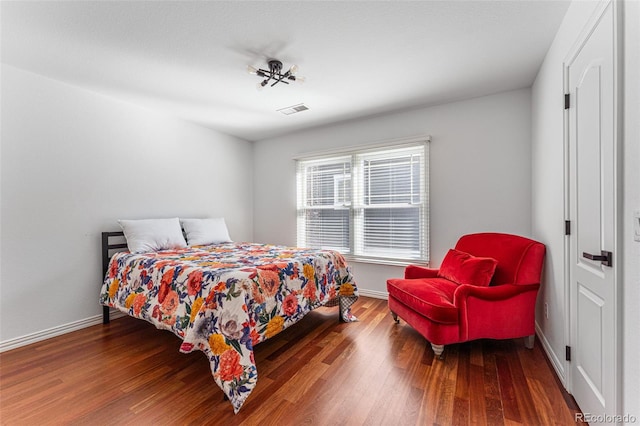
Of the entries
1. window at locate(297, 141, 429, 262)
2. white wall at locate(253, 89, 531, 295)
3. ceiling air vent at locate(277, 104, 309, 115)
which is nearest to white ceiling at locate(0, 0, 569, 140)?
ceiling air vent at locate(277, 104, 309, 115)

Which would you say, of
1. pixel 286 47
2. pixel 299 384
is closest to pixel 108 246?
pixel 299 384

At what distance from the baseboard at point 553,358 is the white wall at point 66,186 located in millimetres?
4135

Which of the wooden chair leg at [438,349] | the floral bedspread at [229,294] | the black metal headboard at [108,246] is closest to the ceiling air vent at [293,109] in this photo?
the floral bedspread at [229,294]

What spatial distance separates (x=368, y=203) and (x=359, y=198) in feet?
0.49

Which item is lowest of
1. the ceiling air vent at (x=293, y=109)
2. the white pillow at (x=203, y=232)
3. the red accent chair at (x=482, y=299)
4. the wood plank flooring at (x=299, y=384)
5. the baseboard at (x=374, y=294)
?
the wood plank flooring at (x=299, y=384)

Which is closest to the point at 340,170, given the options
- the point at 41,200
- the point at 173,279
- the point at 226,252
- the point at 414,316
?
the point at 226,252

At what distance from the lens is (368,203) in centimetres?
385

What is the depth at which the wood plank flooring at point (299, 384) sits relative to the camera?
5.14 ft

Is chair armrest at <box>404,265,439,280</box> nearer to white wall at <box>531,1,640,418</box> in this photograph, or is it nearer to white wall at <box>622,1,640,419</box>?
white wall at <box>531,1,640,418</box>

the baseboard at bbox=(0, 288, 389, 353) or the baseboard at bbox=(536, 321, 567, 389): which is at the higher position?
the baseboard at bbox=(536, 321, 567, 389)

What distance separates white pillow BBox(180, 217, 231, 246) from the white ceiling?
4.82 ft

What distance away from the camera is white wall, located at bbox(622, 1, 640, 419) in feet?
3.58

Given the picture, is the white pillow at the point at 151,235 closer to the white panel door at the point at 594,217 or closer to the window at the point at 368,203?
the window at the point at 368,203

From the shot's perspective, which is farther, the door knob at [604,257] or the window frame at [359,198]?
the window frame at [359,198]
